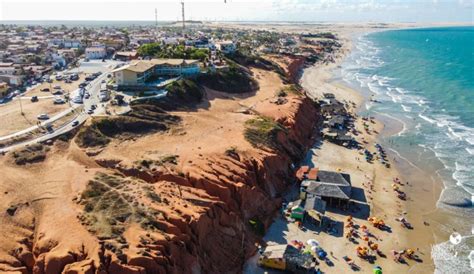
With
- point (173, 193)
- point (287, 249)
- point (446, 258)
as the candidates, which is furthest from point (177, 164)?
point (446, 258)

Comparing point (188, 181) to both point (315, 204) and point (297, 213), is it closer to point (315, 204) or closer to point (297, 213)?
point (297, 213)

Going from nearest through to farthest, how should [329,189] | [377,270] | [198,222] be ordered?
[198,222] < [377,270] < [329,189]

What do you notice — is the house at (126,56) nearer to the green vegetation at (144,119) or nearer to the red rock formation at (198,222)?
the green vegetation at (144,119)

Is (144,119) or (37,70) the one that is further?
(37,70)

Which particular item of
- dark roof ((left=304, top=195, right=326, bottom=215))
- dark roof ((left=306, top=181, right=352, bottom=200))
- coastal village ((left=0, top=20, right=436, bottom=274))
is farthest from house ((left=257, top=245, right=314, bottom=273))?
dark roof ((left=306, top=181, right=352, bottom=200))

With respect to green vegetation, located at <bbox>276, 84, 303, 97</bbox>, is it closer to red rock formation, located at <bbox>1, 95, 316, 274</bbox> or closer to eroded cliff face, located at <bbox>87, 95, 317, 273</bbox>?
eroded cliff face, located at <bbox>87, 95, 317, 273</bbox>

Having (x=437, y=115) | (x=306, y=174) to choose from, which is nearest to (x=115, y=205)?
(x=306, y=174)
